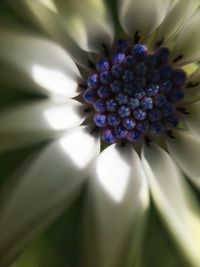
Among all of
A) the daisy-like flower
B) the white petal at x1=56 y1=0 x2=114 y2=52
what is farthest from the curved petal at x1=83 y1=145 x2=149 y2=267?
the white petal at x1=56 y1=0 x2=114 y2=52

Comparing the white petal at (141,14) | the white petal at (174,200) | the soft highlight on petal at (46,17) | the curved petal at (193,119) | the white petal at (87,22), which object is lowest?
the white petal at (174,200)

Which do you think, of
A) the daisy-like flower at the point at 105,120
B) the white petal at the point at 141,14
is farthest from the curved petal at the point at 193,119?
the white petal at the point at 141,14

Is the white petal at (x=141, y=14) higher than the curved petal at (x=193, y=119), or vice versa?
the white petal at (x=141, y=14)

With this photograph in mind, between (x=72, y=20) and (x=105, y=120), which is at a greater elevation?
(x=72, y=20)

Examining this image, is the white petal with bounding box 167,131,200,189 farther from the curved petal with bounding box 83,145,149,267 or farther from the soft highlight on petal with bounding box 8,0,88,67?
the soft highlight on petal with bounding box 8,0,88,67

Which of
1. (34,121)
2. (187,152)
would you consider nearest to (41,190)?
(34,121)

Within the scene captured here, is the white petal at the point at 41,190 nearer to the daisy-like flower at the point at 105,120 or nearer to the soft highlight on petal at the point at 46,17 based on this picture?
the daisy-like flower at the point at 105,120

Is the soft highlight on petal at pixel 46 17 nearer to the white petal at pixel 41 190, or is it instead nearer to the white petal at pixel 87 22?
the white petal at pixel 87 22

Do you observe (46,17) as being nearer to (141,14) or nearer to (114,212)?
(141,14)
